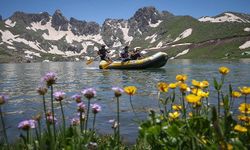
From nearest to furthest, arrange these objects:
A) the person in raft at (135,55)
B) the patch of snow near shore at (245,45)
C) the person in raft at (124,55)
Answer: the person in raft at (124,55) → the person in raft at (135,55) → the patch of snow near shore at (245,45)

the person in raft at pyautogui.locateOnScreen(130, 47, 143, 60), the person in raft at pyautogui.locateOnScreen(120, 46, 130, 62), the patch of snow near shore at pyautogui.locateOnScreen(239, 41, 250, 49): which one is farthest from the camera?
the patch of snow near shore at pyautogui.locateOnScreen(239, 41, 250, 49)

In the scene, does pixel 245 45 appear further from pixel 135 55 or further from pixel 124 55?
→ pixel 124 55

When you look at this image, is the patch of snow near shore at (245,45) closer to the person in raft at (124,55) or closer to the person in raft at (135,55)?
the person in raft at (135,55)

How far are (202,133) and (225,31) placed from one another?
203 m

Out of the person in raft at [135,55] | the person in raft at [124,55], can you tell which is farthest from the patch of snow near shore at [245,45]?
the person in raft at [124,55]

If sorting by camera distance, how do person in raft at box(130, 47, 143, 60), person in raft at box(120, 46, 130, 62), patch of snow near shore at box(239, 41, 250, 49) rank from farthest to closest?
1. patch of snow near shore at box(239, 41, 250, 49)
2. person in raft at box(130, 47, 143, 60)
3. person in raft at box(120, 46, 130, 62)

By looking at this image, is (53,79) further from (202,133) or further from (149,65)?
(149,65)

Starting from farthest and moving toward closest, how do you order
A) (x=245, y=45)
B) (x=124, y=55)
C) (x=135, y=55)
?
(x=245, y=45) < (x=135, y=55) < (x=124, y=55)

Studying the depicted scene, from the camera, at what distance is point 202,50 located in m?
159

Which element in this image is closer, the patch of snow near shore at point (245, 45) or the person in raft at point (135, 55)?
the person in raft at point (135, 55)

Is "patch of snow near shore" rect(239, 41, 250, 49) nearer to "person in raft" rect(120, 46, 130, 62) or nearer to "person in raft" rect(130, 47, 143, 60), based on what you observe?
"person in raft" rect(130, 47, 143, 60)

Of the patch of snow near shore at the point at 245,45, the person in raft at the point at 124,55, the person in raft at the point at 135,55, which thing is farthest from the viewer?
the patch of snow near shore at the point at 245,45

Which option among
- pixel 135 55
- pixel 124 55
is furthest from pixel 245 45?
pixel 124 55

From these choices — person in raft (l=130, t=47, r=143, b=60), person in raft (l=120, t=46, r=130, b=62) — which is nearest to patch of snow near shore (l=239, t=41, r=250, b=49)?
person in raft (l=130, t=47, r=143, b=60)
